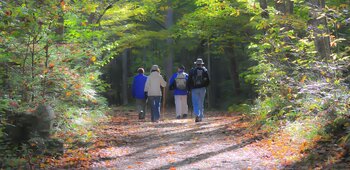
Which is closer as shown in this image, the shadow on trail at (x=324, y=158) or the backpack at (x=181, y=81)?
the shadow on trail at (x=324, y=158)

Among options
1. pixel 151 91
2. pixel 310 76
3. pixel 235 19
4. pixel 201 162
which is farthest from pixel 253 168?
pixel 235 19

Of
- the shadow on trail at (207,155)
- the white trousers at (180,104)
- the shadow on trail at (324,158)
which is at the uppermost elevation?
the white trousers at (180,104)

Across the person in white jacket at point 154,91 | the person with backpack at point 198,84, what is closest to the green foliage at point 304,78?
the person with backpack at point 198,84

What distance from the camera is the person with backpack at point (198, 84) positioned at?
14.3 metres

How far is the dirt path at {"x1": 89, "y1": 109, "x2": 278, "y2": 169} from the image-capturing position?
7.72 meters

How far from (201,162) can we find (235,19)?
12.4m

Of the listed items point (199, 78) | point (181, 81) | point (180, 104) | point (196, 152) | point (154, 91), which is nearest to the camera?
Answer: point (196, 152)

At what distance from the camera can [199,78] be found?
1427 cm

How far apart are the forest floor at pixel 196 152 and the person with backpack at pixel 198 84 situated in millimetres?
2666

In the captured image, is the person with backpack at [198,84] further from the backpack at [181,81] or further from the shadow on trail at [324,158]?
the shadow on trail at [324,158]

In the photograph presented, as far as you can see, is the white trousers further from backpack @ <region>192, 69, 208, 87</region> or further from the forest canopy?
the forest canopy

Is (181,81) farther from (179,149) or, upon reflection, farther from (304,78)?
(304,78)

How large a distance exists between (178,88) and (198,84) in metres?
1.84

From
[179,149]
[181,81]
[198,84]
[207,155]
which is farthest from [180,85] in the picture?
[207,155]
